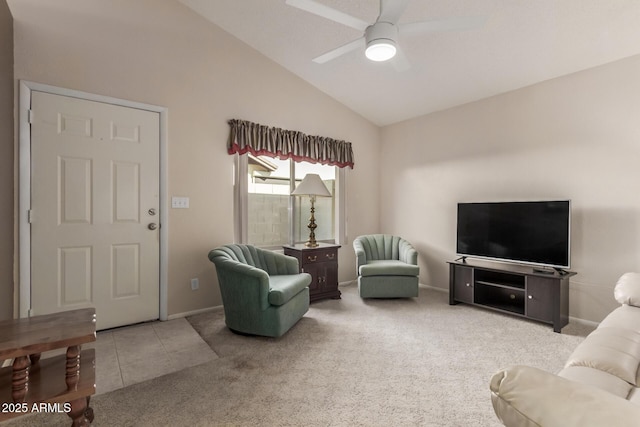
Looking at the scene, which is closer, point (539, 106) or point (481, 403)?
point (481, 403)

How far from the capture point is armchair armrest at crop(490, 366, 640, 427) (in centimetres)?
63

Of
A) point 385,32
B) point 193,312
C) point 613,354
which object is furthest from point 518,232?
point 193,312

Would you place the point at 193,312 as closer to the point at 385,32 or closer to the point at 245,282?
the point at 245,282

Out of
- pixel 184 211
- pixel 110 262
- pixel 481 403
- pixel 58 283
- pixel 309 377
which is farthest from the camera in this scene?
pixel 184 211

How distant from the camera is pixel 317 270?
3.95 meters

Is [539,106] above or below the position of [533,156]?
above

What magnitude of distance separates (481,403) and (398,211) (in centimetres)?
338

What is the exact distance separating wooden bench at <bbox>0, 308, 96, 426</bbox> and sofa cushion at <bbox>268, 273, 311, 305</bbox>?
1.32 metres

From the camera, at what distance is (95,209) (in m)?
2.93

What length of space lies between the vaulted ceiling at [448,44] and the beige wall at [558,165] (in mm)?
250

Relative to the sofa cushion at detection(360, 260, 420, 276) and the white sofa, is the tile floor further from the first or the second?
the white sofa

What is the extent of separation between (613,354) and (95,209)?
377 centimetres

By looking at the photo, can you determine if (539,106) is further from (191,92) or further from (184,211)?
(184,211)

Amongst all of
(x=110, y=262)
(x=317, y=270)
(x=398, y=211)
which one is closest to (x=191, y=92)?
(x=110, y=262)
